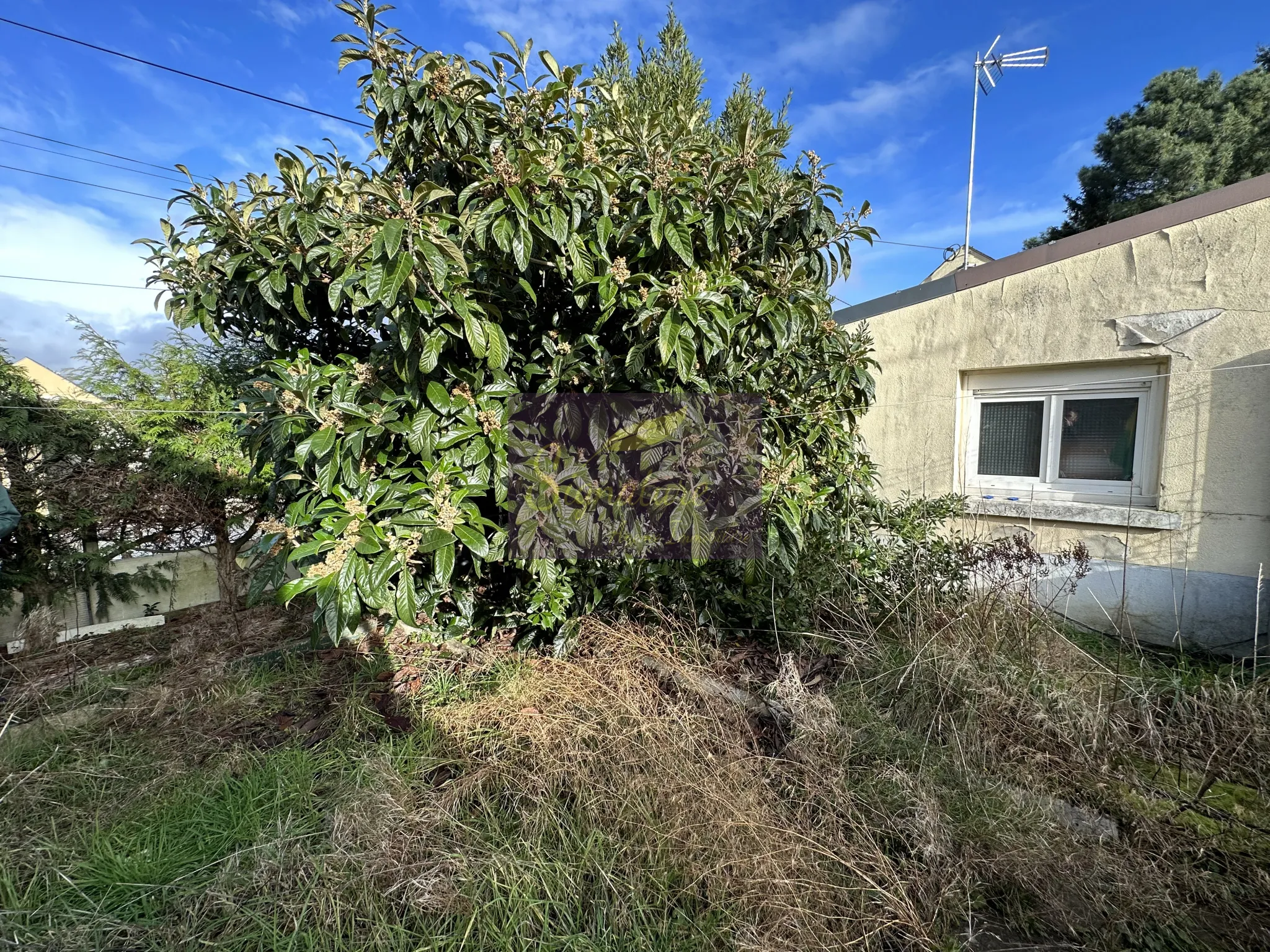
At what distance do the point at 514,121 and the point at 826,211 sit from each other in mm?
1410

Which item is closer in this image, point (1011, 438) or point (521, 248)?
point (521, 248)

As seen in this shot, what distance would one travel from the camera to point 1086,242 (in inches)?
122

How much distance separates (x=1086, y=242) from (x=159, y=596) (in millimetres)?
6939

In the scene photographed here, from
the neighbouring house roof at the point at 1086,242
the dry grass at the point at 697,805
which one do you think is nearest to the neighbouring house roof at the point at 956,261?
the neighbouring house roof at the point at 1086,242

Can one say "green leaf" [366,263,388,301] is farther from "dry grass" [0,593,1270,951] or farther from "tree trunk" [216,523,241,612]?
"tree trunk" [216,523,241,612]

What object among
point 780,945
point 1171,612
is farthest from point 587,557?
point 1171,612

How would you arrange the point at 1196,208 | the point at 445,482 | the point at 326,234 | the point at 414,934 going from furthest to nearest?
the point at 1196,208 → the point at 326,234 → the point at 445,482 → the point at 414,934

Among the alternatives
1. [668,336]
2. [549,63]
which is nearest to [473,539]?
[668,336]

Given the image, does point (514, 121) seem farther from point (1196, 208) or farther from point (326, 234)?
point (1196, 208)

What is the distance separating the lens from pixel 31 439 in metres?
3.34

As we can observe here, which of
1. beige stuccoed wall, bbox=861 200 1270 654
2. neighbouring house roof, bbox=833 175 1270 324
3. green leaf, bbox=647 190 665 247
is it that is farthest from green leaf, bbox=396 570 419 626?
neighbouring house roof, bbox=833 175 1270 324

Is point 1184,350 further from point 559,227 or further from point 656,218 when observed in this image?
point 559,227

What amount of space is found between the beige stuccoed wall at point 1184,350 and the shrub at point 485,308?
1.69 meters

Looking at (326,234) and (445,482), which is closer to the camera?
(445,482)
